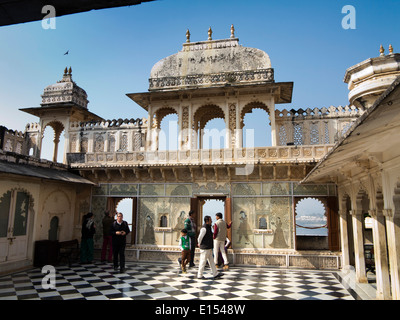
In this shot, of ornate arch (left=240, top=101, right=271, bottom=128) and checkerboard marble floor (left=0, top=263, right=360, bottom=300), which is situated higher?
ornate arch (left=240, top=101, right=271, bottom=128)

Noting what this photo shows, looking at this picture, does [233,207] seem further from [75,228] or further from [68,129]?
[68,129]

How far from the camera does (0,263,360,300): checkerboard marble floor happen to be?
694 centimetres

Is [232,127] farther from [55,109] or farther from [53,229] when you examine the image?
[55,109]

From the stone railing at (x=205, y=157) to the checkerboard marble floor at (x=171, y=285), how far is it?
3.83 meters

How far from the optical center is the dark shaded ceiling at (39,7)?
2.00 m

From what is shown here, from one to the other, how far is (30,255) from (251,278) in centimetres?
730

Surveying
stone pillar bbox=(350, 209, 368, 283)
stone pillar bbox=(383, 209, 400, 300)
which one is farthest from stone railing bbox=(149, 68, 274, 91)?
stone pillar bbox=(383, 209, 400, 300)

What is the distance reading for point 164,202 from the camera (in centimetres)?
1238

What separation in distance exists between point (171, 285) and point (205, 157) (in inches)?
203

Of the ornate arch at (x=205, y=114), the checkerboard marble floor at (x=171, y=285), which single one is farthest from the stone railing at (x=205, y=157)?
the checkerboard marble floor at (x=171, y=285)

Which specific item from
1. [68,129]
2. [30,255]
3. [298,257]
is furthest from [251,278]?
[68,129]

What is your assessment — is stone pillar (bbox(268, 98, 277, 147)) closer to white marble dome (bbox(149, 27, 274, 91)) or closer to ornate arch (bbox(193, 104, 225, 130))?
white marble dome (bbox(149, 27, 274, 91))

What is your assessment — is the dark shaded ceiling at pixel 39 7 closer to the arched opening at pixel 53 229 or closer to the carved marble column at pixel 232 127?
the carved marble column at pixel 232 127

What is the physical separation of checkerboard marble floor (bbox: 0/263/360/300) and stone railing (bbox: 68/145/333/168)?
3.83 metres
